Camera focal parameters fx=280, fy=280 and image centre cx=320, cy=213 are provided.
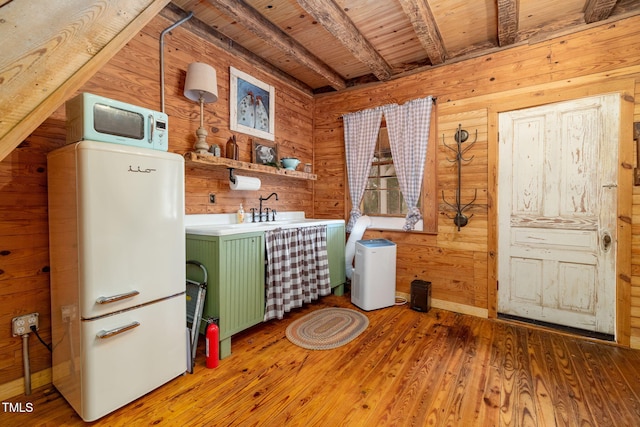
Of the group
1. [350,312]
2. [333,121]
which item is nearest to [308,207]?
[333,121]

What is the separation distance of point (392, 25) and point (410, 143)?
1154mm

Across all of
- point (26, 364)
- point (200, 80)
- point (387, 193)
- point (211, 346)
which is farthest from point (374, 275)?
point (26, 364)

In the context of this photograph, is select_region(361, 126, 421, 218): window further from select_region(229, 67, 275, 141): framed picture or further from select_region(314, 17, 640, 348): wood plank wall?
select_region(229, 67, 275, 141): framed picture

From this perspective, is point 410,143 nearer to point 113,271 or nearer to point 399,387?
point 399,387

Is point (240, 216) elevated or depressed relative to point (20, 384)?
elevated

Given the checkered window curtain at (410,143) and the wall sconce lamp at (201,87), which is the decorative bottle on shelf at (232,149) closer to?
the wall sconce lamp at (201,87)

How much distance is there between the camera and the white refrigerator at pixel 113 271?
4.63ft

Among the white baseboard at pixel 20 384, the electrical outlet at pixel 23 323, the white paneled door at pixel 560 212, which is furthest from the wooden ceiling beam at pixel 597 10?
the white baseboard at pixel 20 384

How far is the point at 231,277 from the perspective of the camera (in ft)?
6.92

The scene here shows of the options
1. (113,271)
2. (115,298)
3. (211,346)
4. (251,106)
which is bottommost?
(211,346)

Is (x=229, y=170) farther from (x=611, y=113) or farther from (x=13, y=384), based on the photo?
(x=611, y=113)

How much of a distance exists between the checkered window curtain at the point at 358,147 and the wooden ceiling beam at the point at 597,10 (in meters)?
1.84

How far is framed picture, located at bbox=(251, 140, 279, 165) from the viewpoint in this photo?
3.03 m

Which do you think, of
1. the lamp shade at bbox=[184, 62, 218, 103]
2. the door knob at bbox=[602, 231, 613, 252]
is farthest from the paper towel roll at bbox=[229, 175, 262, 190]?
the door knob at bbox=[602, 231, 613, 252]
